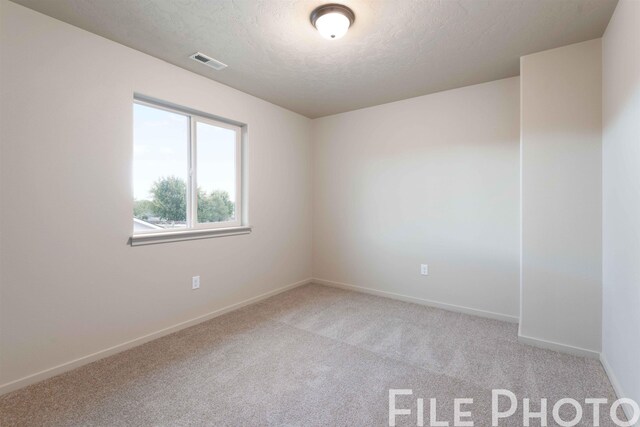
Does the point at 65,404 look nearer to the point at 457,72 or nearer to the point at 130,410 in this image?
the point at 130,410

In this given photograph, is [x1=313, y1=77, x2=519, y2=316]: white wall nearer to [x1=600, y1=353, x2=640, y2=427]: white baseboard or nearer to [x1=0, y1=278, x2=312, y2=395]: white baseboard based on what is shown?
[x1=600, y1=353, x2=640, y2=427]: white baseboard

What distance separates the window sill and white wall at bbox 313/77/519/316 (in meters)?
1.45

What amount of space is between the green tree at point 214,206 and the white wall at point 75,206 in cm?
31

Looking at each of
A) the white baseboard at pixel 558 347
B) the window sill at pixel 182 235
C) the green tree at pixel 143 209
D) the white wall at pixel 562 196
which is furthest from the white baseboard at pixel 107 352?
the white wall at pixel 562 196

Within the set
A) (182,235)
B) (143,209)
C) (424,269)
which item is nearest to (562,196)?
(424,269)

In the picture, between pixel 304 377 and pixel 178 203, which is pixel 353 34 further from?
pixel 304 377

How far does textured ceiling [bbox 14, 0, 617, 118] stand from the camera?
1886 mm

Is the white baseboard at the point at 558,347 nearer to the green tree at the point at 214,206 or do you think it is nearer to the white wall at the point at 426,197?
the white wall at the point at 426,197

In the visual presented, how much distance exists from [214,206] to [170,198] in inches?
19.1

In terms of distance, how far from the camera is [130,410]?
1703 mm

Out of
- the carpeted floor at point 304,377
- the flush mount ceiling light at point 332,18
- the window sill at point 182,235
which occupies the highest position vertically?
the flush mount ceiling light at point 332,18

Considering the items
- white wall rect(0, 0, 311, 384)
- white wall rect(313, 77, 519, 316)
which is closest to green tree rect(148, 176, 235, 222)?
white wall rect(0, 0, 311, 384)

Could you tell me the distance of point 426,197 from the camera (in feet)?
11.4

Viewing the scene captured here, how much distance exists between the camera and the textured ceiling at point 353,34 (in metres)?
1.89
